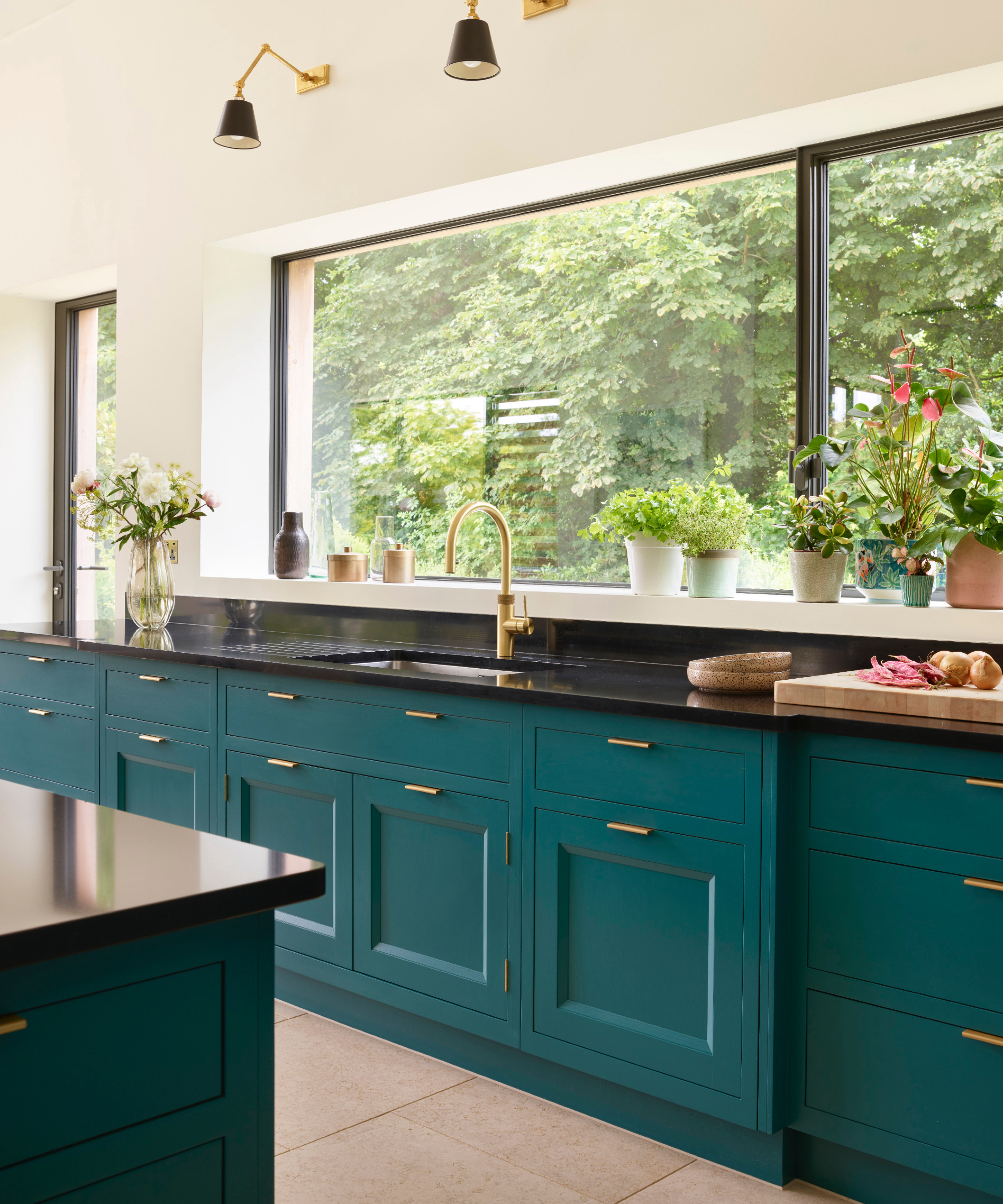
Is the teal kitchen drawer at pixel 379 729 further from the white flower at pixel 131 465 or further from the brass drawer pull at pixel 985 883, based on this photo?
Answer: the white flower at pixel 131 465

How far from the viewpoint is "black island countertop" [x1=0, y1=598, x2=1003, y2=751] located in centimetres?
211

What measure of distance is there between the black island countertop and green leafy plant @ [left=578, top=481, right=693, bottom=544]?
25cm

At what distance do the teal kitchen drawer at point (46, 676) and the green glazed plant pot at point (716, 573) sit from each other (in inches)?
74.3

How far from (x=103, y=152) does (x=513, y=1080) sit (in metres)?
3.75

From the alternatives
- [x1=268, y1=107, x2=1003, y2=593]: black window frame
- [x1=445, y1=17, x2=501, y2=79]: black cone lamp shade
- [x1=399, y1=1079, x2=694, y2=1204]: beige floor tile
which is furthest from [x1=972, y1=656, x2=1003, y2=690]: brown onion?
[x1=445, y1=17, x2=501, y2=79]: black cone lamp shade

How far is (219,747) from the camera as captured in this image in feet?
10.5

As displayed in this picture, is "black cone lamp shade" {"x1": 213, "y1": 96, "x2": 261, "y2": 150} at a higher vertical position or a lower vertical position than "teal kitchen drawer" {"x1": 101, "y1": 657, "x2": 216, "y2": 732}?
higher

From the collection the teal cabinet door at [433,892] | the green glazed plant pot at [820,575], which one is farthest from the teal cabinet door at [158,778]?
the green glazed plant pot at [820,575]

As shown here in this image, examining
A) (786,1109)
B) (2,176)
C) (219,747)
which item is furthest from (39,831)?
(2,176)

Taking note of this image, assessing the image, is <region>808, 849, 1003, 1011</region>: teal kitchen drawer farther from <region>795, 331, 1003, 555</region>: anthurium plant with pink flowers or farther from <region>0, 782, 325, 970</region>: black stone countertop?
<region>0, 782, 325, 970</region>: black stone countertop

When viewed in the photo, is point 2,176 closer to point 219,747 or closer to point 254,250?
point 254,250

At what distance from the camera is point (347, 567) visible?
3898mm

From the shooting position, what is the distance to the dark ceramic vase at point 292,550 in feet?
13.3

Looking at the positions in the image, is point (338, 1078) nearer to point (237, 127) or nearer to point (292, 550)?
point (292, 550)
